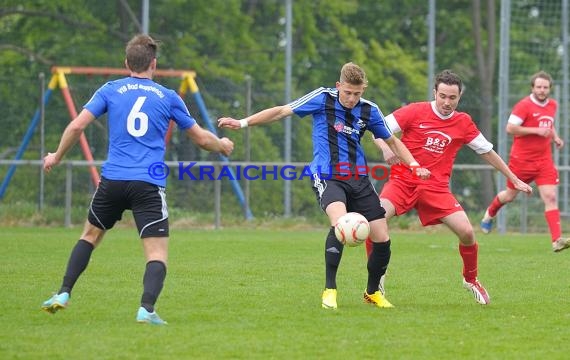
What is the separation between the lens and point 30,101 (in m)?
19.0

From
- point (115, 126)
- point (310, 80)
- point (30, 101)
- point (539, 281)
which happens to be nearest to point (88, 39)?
point (30, 101)

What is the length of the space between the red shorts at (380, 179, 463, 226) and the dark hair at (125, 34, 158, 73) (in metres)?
2.64

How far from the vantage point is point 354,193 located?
8.34 metres

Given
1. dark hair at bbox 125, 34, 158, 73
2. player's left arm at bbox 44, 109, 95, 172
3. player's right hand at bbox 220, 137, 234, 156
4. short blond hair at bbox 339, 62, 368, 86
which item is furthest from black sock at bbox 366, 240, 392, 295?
player's left arm at bbox 44, 109, 95, 172

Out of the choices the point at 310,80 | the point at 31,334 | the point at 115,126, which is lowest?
the point at 31,334

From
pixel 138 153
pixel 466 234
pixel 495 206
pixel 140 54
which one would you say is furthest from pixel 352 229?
pixel 495 206

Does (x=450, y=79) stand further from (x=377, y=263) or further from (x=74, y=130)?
(x=74, y=130)

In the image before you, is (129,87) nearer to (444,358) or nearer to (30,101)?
(444,358)

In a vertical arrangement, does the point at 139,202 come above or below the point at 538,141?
below

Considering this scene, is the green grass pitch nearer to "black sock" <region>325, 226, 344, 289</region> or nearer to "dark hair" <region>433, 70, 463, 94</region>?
"black sock" <region>325, 226, 344, 289</region>

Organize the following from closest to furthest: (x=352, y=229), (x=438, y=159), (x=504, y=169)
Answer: (x=352, y=229) < (x=504, y=169) < (x=438, y=159)

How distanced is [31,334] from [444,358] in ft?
7.90

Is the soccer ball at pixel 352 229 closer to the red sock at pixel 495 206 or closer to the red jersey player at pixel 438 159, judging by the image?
the red jersey player at pixel 438 159

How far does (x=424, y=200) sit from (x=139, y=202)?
105 inches
